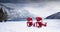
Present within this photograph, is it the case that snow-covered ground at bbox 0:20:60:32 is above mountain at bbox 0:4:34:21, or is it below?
below

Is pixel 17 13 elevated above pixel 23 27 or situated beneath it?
elevated above

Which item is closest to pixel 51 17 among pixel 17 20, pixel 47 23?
pixel 47 23

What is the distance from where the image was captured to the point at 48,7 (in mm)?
1272

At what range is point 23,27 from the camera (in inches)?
48.4

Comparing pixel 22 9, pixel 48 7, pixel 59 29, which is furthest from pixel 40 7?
pixel 59 29

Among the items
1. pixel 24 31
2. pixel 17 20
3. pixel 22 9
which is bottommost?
pixel 24 31

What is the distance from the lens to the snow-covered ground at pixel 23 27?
47.5 inches

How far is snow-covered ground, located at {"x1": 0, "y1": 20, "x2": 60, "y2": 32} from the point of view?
1.21m

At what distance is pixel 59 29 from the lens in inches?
47.4

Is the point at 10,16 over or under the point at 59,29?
over

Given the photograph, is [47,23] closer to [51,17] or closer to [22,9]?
[51,17]

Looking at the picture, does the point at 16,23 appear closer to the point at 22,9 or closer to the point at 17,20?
the point at 17,20

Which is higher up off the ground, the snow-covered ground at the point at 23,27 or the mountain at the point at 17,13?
the mountain at the point at 17,13

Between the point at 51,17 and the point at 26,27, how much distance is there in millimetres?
277
